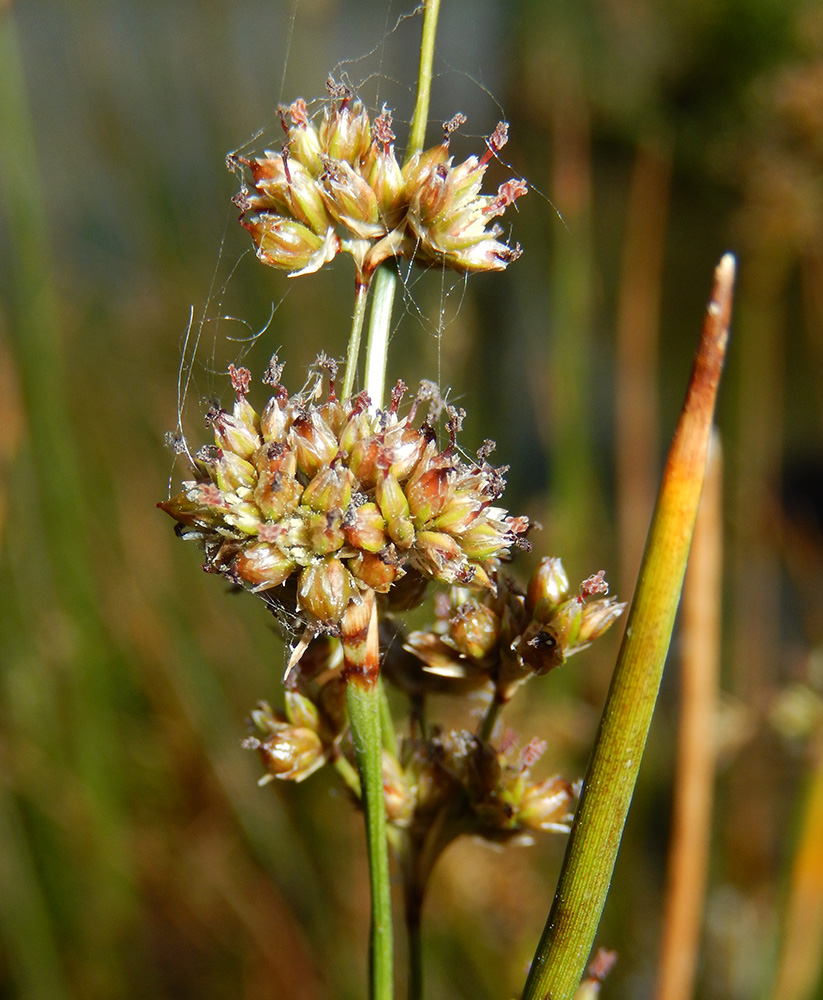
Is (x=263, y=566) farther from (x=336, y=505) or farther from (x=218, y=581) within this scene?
(x=218, y=581)

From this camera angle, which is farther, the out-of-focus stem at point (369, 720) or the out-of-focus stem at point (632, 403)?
the out-of-focus stem at point (632, 403)

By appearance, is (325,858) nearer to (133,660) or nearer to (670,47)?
(133,660)

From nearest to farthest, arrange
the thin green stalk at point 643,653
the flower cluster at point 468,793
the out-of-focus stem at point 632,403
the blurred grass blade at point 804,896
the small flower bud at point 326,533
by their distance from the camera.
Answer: the thin green stalk at point 643,653 < the small flower bud at point 326,533 < the flower cluster at point 468,793 < the blurred grass blade at point 804,896 < the out-of-focus stem at point 632,403

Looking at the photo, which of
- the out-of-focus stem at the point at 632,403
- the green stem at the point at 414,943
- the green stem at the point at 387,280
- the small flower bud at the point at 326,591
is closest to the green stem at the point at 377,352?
the green stem at the point at 387,280

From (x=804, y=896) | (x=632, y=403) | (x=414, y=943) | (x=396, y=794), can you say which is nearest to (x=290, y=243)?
(x=396, y=794)

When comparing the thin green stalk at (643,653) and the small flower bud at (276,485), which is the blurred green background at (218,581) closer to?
the thin green stalk at (643,653)

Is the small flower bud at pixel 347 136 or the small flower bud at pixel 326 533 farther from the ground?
the small flower bud at pixel 347 136

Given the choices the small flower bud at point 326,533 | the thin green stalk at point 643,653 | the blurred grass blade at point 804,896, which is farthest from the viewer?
the blurred grass blade at point 804,896

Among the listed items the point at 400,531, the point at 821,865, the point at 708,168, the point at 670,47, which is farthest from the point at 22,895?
the point at 670,47

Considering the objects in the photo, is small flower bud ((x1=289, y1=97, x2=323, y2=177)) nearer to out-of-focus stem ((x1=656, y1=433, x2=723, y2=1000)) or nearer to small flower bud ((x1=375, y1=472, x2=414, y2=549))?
small flower bud ((x1=375, y1=472, x2=414, y2=549))
